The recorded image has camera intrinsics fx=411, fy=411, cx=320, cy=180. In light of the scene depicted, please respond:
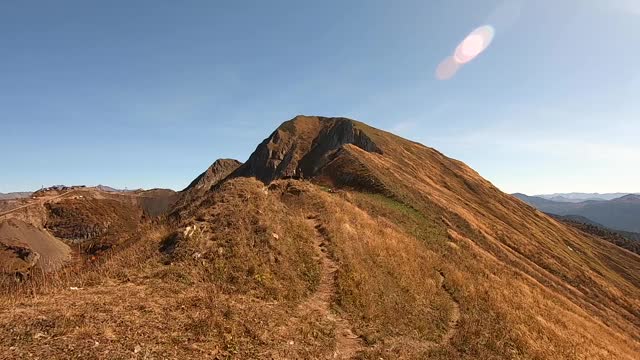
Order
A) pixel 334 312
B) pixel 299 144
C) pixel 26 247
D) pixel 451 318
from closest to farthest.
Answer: pixel 334 312
pixel 451 318
pixel 26 247
pixel 299 144

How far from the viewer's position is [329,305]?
18469mm

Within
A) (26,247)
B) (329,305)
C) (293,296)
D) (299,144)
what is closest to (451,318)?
(329,305)

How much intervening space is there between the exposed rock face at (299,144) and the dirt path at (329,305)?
9160cm

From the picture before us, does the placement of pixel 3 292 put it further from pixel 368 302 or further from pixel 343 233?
pixel 343 233

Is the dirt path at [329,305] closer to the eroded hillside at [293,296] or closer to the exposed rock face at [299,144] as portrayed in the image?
the eroded hillside at [293,296]

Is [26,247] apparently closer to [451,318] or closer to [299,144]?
[299,144]

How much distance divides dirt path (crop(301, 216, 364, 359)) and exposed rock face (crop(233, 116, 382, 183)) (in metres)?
91.6

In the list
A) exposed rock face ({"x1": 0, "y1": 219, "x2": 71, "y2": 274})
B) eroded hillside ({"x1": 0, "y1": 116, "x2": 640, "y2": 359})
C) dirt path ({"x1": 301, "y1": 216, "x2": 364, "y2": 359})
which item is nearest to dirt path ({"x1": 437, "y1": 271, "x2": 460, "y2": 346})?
eroded hillside ({"x1": 0, "y1": 116, "x2": 640, "y2": 359})

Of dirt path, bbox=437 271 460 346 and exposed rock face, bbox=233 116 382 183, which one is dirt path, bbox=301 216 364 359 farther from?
exposed rock face, bbox=233 116 382 183

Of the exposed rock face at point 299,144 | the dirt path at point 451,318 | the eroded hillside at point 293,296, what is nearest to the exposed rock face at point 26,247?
the exposed rock face at point 299,144

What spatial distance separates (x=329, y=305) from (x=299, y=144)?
133 meters

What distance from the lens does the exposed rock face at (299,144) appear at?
5128 inches

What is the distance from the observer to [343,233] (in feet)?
92.3

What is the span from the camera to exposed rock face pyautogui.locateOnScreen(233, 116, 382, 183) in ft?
427
